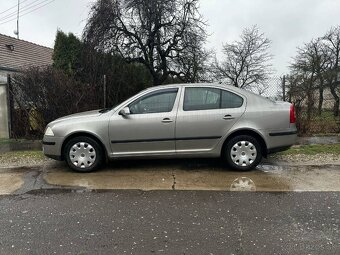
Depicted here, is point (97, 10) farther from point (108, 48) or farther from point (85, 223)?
point (85, 223)

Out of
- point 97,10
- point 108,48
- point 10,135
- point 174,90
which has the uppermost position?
point 97,10

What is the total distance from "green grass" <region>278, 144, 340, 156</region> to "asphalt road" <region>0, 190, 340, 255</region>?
2.73m

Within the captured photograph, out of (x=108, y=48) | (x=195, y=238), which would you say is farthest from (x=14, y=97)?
(x=195, y=238)

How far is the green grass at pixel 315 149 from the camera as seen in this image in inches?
305

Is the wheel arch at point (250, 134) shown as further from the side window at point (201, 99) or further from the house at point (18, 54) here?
the house at point (18, 54)

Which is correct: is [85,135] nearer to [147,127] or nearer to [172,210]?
[147,127]

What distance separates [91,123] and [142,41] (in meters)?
7.34

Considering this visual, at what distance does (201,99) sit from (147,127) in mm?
1108

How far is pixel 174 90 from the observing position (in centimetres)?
642

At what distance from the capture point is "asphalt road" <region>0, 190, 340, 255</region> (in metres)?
3.56

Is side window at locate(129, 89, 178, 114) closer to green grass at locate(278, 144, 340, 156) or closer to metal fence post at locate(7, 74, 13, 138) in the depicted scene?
green grass at locate(278, 144, 340, 156)

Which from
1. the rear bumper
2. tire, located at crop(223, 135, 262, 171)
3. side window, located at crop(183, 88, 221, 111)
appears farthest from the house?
the rear bumper

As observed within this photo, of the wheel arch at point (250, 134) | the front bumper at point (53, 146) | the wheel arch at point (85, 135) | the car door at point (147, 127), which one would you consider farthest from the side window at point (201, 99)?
the front bumper at point (53, 146)

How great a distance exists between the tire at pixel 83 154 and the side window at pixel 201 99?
178cm
